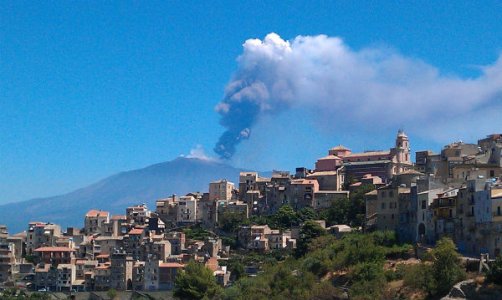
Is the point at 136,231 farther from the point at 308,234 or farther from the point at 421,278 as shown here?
the point at 421,278

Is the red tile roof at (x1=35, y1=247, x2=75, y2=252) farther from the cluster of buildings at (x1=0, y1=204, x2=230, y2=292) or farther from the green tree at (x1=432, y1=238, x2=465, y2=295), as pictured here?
the green tree at (x1=432, y1=238, x2=465, y2=295)

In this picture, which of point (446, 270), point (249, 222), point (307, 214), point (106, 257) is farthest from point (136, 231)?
point (446, 270)

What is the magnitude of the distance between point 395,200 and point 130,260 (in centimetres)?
2750

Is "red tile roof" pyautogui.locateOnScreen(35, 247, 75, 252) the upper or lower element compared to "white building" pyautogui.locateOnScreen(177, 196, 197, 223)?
lower

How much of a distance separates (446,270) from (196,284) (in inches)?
895

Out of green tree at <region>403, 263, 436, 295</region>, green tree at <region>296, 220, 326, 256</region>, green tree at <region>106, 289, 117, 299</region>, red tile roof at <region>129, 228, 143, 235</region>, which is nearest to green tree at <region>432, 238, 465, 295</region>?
green tree at <region>403, 263, 436, 295</region>

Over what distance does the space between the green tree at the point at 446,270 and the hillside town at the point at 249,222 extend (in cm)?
492

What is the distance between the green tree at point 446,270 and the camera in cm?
4347

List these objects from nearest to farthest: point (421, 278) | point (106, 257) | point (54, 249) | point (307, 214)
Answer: point (421, 278)
point (106, 257)
point (307, 214)
point (54, 249)

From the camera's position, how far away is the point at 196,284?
61438 millimetres

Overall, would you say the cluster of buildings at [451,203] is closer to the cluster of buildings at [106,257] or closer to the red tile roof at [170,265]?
the cluster of buildings at [106,257]

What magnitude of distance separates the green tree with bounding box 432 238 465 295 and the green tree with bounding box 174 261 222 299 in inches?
793

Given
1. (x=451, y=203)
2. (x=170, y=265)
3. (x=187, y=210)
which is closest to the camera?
(x=451, y=203)

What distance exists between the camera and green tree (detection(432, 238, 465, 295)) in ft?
143
